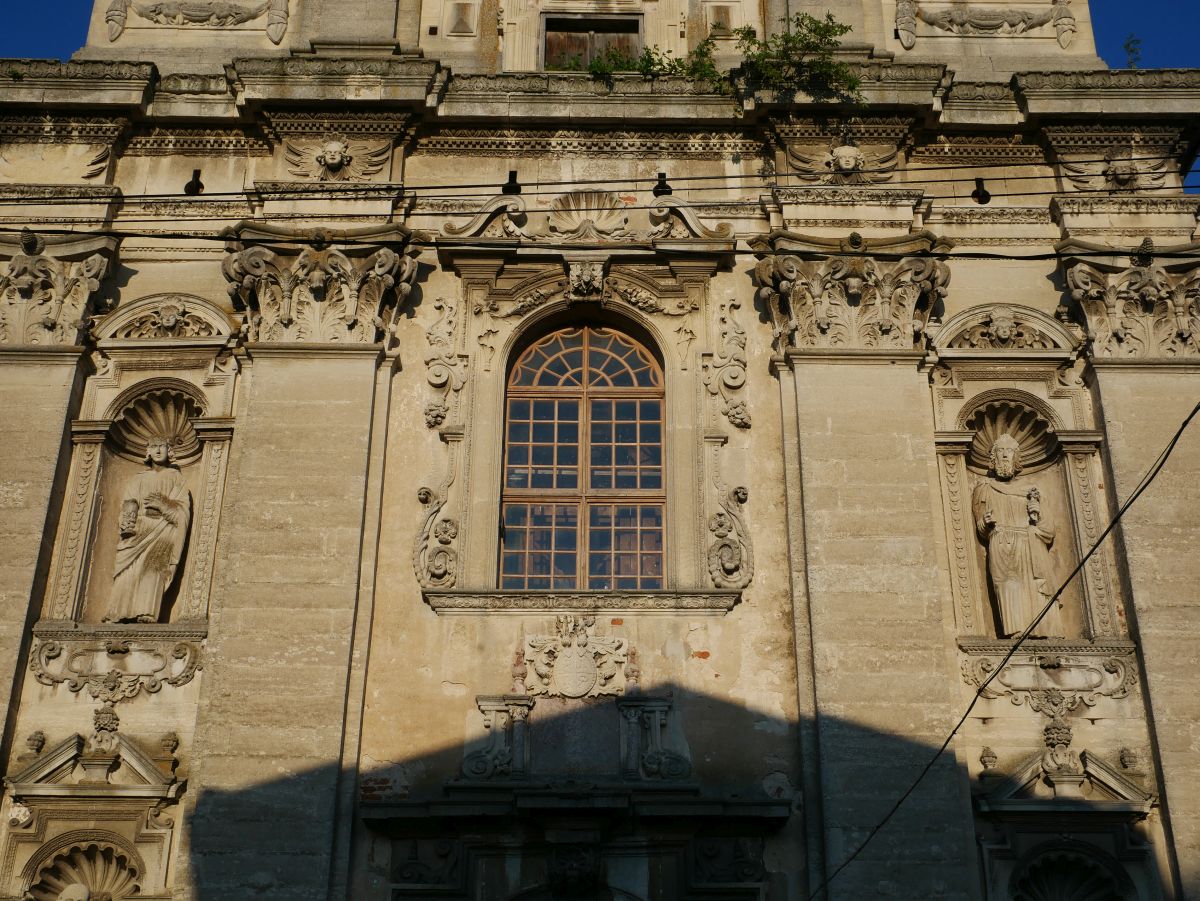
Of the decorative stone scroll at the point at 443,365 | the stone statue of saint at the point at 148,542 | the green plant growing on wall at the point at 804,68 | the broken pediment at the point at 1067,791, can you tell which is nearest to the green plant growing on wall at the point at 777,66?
the green plant growing on wall at the point at 804,68

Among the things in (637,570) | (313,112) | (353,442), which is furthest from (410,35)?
(637,570)

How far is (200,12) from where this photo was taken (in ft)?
59.5

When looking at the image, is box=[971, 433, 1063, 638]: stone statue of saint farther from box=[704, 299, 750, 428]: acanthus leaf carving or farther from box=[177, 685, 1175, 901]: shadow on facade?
box=[704, 299, 750, 428]: acanthus leaf carving

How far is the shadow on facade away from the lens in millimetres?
13156

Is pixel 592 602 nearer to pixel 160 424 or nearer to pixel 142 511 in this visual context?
pixel 142 511

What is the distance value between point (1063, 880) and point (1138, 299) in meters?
5.76

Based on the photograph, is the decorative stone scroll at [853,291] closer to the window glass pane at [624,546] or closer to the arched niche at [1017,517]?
the arched niche at [1017,517]

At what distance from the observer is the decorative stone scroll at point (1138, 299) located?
51.3 ft

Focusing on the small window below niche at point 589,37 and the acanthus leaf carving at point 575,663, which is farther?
the small window below niche at point 589,37

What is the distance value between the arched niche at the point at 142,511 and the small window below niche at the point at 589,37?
5.80m

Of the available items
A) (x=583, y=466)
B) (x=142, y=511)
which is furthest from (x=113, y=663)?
(x=583, y=466)

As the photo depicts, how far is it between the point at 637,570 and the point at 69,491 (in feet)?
18.0

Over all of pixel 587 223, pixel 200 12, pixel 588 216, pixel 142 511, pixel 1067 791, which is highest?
pixel 200 12

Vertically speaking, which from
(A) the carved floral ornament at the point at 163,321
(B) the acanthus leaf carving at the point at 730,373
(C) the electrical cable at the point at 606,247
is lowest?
(B) the acanthus leaf carving at the point at 730,373
